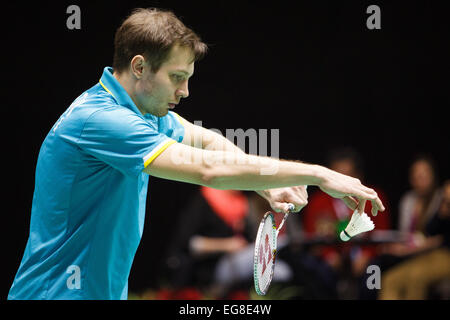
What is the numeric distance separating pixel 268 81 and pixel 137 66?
4.07 m

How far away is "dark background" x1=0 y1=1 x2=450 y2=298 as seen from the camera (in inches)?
203

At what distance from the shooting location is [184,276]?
4.71 meters

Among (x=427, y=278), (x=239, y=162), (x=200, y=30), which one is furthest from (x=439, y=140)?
(x=239, y=162)

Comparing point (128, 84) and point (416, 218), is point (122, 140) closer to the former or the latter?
point (128, 84)

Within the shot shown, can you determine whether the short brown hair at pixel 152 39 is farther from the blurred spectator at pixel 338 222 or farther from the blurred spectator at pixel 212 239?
the blurred spectator at pixel 338 222

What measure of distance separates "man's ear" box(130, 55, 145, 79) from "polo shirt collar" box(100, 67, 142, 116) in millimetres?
67

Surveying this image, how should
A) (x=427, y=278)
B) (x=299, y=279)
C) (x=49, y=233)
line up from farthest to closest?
(x=427, y=278) < (x=299, y=279) < (x=49, y=233)

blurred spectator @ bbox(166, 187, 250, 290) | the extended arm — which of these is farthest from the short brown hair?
blurred spectator @ bbox(166, 187, 250, 290)

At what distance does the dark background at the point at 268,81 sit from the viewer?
5.17 metres

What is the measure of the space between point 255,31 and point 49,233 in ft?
13.8

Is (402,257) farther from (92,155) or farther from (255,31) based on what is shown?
(92,155)

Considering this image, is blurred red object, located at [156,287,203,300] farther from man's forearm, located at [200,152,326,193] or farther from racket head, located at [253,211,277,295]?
man's forearm, located at [200,152,326,193]
